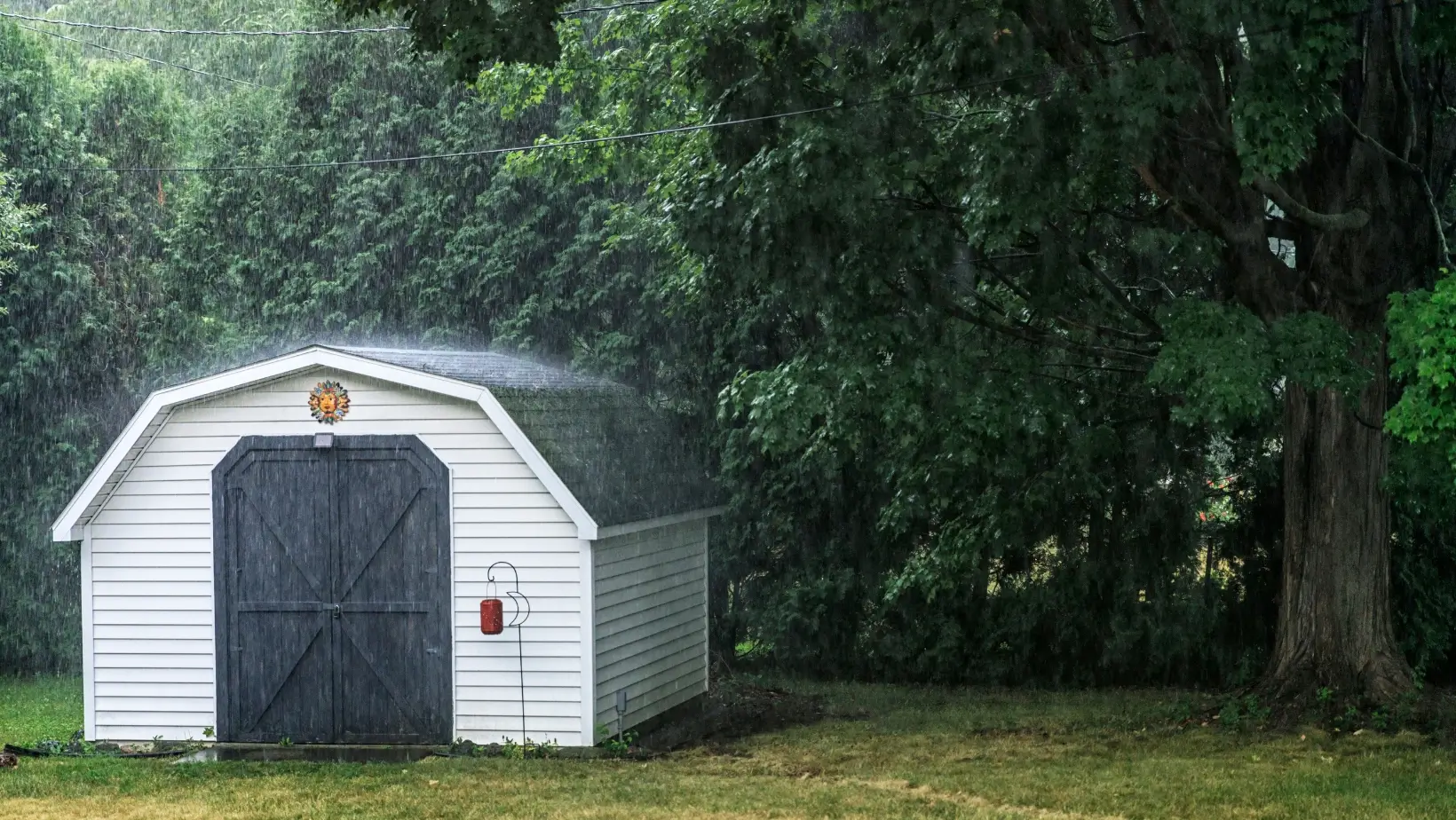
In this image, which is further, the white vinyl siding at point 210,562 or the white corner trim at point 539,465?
the white vinyl siding at point 210,562

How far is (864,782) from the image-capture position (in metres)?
10.6

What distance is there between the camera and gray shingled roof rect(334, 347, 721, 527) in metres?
12.1

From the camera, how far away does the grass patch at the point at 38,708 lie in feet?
A: 46.2

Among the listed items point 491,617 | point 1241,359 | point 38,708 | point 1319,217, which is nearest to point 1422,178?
point 1319,217

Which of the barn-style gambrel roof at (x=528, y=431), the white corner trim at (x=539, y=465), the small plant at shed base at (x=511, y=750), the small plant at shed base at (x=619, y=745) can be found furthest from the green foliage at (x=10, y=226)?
the small plant at shed base at (x=619, y=745)

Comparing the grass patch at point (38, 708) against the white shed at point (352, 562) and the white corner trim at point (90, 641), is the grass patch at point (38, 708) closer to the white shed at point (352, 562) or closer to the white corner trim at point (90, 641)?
the white corner trim at point (90, 641)

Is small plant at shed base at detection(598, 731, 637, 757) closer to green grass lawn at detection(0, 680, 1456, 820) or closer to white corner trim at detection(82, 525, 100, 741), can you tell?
green grass lawn at detection(0, 680, 1456, 820)

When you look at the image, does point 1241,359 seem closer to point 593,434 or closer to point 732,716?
point 593,434

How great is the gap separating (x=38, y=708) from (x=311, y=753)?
559 cm

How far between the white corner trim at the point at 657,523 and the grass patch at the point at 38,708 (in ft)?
17.3

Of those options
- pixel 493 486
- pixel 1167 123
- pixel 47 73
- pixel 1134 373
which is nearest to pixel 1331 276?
pixel 1167 123

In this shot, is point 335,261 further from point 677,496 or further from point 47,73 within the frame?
point 677,496

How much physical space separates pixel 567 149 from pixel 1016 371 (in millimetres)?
5720

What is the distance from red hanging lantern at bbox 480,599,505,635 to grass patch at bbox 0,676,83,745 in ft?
14.3
